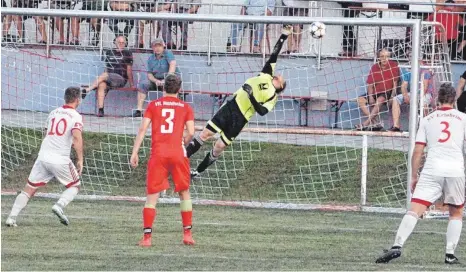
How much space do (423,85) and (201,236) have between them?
215 inches

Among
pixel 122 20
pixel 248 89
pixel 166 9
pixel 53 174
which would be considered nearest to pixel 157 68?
pixel 122 20

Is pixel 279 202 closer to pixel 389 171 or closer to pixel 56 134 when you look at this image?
pixel 389 171

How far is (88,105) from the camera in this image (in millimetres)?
23188

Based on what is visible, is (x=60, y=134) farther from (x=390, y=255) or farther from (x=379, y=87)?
(x=379, y=87)

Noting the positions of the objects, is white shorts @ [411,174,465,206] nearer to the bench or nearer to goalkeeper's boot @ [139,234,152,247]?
goalkeeper's boot @ [139,234,152,247]

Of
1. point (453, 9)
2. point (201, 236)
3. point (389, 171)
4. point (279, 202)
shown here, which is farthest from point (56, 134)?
point (453, 9)

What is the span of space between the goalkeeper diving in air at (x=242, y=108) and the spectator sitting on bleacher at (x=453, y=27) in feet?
17.2

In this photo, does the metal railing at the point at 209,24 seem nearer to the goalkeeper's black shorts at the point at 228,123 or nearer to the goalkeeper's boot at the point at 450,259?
the goalkeeper's black shorts at the point at 228,123

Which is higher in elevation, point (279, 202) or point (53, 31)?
point (53, 31)

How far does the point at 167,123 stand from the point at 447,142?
114 inches

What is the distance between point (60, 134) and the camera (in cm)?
1609

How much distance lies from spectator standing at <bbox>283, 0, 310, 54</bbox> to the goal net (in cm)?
5

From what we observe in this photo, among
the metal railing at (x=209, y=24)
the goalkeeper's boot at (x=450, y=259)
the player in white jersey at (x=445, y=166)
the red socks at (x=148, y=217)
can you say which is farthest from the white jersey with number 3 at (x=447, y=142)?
the metal railing at (x=209, y=24)

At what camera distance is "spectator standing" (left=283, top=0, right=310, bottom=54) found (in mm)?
24212
